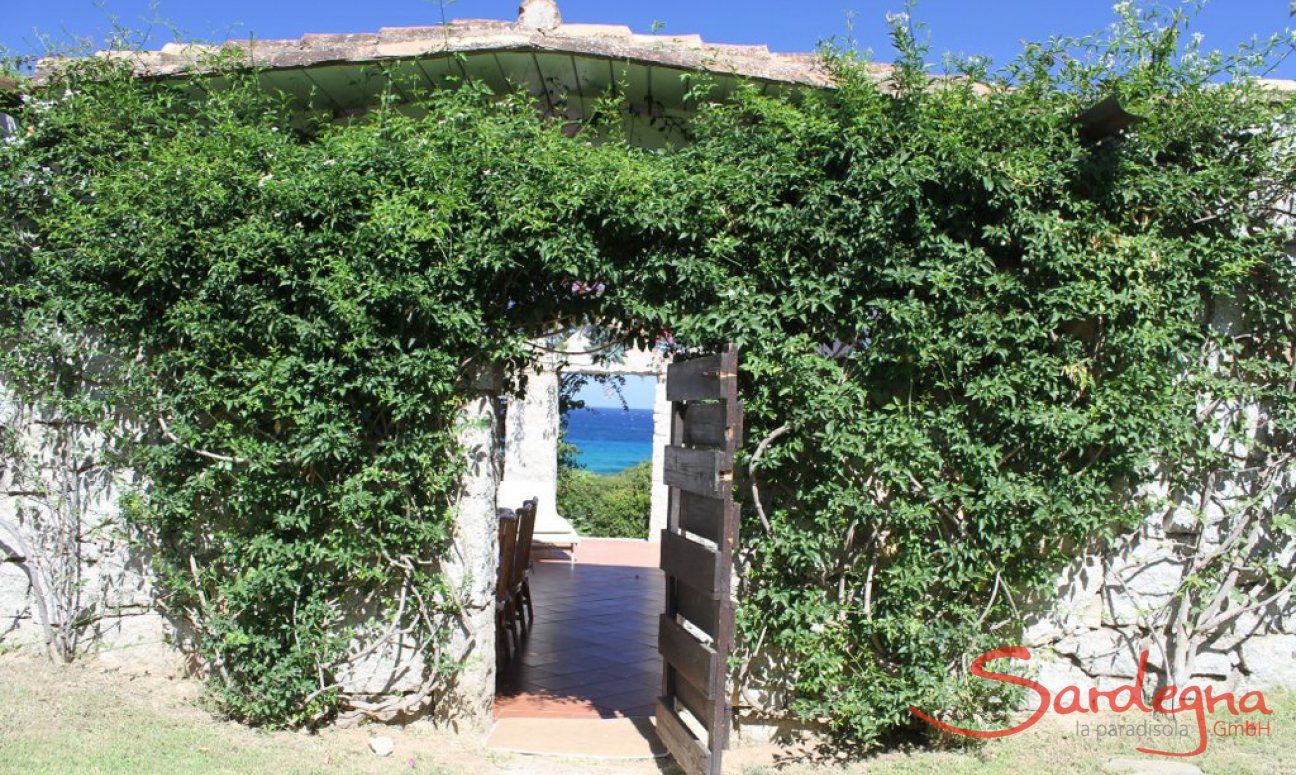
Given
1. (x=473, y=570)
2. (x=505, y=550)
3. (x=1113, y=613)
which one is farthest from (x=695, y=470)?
A: (x=1113, y=613)

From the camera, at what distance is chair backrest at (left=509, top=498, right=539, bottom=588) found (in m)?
6.64

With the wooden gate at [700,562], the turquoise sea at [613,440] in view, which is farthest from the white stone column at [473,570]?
the turquoise sea at [613,440]

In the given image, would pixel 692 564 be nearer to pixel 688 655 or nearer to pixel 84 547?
pixel 688 655

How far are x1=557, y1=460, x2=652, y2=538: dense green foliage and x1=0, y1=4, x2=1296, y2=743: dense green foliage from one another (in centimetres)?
888

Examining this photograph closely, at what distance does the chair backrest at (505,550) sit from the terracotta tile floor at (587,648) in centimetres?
50

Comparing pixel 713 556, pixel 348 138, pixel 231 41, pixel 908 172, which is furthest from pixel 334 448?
pixel 908 172

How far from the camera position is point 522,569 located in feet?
23.1

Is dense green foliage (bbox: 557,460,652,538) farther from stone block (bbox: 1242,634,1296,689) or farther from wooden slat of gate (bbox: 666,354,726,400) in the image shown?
stone block (bbox: 1242,634,1296,689)

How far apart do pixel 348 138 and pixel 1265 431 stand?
15.0 ft

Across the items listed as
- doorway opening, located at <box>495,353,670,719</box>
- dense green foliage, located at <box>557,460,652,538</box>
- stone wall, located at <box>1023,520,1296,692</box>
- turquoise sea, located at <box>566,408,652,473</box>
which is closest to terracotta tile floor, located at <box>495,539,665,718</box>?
doorway opening, located at <box>495,353,670,719</box>

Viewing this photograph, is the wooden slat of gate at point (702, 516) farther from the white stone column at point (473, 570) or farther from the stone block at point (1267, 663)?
the stone block at point (1267, 663)

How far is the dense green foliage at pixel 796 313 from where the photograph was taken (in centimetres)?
451

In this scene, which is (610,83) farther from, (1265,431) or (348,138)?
(1265,431)

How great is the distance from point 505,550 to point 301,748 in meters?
1.79
